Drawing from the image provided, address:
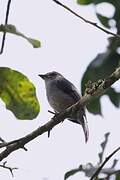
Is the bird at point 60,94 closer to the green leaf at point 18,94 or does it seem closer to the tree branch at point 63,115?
the tree branch at point 63,115

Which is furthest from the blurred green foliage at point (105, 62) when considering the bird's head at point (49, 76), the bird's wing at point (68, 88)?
the bird's head at point (49, 76)

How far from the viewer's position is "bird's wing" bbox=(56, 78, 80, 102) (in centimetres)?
626

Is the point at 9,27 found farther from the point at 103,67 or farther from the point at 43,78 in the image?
the point at 43,78

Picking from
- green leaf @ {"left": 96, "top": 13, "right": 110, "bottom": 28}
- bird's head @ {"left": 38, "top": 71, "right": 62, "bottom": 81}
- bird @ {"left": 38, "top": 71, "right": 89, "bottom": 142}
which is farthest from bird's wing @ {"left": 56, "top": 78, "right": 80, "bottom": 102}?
green leaf @ {"left": 96, "top": 13, "right": 110, "bottom": 28}

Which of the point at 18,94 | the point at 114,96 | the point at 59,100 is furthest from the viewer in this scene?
the point at 59,100

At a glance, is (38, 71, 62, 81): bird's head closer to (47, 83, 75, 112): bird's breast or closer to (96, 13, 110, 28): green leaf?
(47, 83, 75, 112): bird's breast

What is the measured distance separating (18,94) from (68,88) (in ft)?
13.3

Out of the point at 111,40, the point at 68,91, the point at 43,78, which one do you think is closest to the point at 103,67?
the point at 111,40

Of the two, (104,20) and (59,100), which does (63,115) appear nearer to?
(104,20)

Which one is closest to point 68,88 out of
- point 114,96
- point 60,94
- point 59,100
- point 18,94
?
point 60,94

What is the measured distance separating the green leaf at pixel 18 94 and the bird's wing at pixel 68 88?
356 cm

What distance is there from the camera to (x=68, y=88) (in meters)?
6.62

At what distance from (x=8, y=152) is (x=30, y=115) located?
1.06 feet

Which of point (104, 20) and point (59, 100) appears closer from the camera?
point (104, 20)
